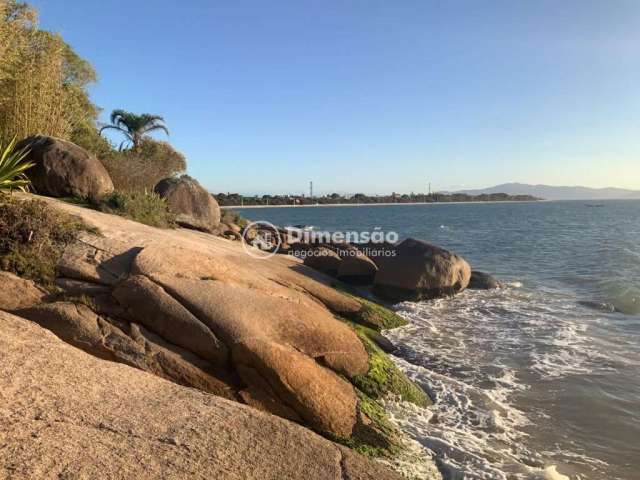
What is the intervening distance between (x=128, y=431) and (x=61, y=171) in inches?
391

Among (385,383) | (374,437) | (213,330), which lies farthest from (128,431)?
(385,383)

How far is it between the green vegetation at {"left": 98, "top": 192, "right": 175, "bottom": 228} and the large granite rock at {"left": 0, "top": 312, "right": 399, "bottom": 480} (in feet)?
22.6

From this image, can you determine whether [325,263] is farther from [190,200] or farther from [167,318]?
[167,318]

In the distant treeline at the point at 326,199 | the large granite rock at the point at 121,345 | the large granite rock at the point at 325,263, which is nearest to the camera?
Result: the large granite rock at the point at 121,345

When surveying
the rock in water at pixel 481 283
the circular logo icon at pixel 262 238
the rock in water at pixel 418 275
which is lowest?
the rock in water at pixel 481 283

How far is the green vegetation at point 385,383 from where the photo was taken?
6.54 metres

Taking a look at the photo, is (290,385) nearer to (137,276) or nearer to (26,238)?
(137,276)

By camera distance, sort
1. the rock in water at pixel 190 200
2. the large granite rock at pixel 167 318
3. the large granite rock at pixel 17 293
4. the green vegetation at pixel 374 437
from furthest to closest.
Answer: the rock in water at pixel 190 200 → the large granite rock at pixel 17 293 → the large granite rock at pixel 167 318 → the green vegetation at pixel 374 437

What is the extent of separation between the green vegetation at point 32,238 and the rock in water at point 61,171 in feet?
14.8

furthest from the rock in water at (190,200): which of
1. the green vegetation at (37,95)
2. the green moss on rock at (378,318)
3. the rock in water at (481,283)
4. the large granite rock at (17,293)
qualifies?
the rock in water at (481,283)

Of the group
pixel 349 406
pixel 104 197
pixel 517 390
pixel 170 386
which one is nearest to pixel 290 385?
pixel 349 406

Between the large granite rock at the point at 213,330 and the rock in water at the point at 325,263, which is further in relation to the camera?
the rock in water at the point at 325,263

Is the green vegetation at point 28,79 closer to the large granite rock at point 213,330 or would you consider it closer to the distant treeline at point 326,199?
the large granite rock at point 213,330

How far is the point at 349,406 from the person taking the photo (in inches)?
221
